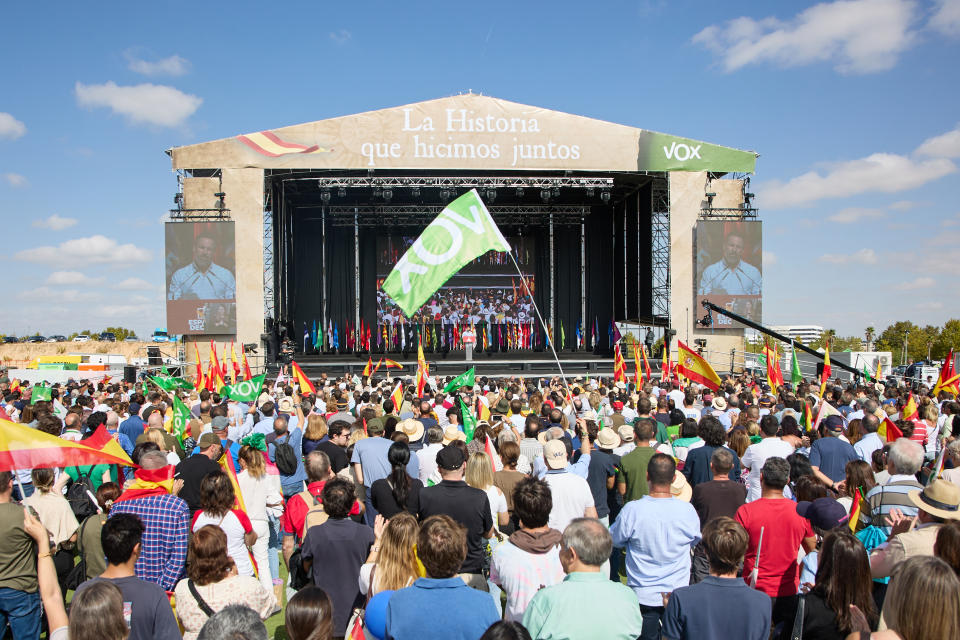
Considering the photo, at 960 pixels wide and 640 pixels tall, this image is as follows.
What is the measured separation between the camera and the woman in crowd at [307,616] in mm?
2447

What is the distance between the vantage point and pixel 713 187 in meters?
25.2

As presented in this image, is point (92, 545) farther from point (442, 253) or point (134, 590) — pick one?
point (442, 253)

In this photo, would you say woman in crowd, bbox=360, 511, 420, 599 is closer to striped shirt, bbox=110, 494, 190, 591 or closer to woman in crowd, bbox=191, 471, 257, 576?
woman in crowd, bbox=191, 471, 257, 576

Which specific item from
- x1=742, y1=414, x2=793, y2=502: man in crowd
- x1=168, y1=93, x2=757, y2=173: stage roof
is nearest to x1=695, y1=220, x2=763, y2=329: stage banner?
x1=168, y1=93, x2=757, y2=173: stage roof

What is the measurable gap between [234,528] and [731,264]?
23116 mm

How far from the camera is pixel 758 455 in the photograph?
5.54 m

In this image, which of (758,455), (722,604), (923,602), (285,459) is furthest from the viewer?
(285,459)

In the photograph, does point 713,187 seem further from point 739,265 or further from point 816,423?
point 816,423

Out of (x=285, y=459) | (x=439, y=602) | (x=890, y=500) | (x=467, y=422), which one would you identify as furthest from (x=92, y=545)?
(x=890, y=500)

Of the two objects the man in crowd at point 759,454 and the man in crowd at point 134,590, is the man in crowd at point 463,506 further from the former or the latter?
the man in crowd at point 759,454

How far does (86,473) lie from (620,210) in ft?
84.6

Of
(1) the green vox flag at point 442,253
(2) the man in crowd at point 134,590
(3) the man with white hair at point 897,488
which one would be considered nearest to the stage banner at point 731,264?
(1) the green vox flag at point 442,253

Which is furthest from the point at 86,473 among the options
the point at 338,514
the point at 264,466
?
the point at 338,514

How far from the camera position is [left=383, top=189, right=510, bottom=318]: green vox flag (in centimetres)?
873
